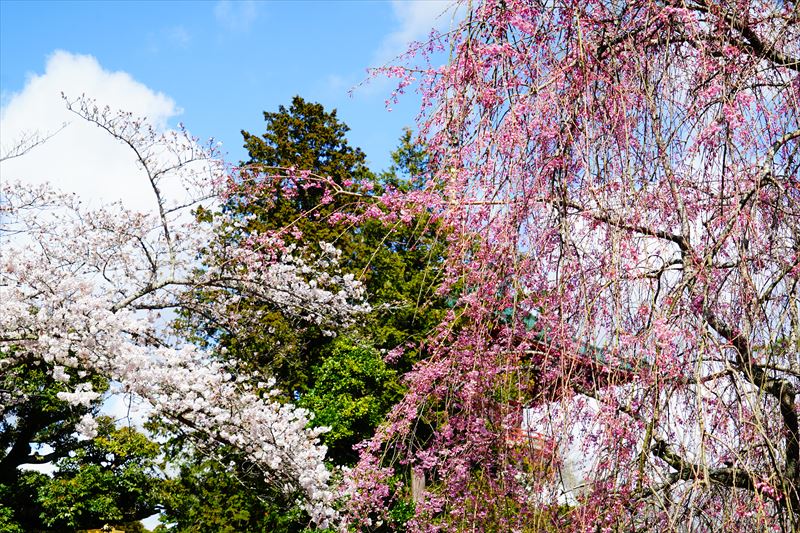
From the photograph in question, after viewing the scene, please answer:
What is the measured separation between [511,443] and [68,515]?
33.4ft

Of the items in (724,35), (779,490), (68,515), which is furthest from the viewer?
(68,515)

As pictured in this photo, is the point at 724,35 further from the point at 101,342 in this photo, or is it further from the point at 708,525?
the point at 101,342

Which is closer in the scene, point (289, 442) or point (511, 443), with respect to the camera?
point (511, 443)

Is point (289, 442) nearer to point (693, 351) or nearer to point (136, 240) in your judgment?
point (136, 240)

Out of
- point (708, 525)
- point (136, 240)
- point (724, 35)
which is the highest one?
point (136, 240)

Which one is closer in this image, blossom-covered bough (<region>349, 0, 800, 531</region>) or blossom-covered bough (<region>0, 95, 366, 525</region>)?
blossom-covered bough (<region>349, 0, 800, 531</region>)

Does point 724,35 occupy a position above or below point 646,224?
above

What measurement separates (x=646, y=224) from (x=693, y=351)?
0.37 meters

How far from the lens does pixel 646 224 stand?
6.53 feet

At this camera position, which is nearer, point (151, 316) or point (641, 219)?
point (641, 219)

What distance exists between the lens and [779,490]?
190cm

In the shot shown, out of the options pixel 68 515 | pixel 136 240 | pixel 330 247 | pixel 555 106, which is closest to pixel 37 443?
pixel 68 515

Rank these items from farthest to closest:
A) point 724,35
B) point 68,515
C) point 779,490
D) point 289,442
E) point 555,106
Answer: point 68,515 → point 289,442 → point 724,35 → point 555,106 → point 779,490

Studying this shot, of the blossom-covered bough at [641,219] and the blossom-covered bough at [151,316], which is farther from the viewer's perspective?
the blossom-covered bough at [151,316]
